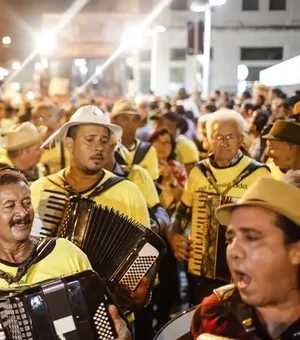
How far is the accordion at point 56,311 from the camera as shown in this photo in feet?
9.89

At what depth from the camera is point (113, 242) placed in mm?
4082

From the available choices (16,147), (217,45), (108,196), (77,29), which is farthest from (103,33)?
(108,196)

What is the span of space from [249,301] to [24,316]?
102 centimetres

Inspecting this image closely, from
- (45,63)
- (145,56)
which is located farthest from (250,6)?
(45,63)

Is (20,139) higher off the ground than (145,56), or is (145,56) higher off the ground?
(145,56)

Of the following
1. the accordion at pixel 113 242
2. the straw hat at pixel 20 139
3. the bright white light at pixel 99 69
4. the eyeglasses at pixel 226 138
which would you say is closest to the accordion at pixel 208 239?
the eyeglasses at pixel 226 138

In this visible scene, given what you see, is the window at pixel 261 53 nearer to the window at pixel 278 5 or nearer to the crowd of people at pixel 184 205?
the window at pixel 278 5

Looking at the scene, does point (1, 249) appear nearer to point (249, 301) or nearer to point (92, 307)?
point (92, 307)

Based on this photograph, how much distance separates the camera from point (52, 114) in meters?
9.16

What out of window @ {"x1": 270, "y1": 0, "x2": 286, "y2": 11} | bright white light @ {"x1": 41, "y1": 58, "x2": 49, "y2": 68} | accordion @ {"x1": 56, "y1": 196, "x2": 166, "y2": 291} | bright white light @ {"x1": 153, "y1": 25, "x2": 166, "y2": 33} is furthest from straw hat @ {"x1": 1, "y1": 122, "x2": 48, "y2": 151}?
window @ {"x1": 270, "y1": 0, "x2": 286, "y2": 11}

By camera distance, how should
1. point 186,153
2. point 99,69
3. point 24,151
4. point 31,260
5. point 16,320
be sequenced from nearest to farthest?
point 16,320, point 31,260, point 24,151, point 186,153, point 99,69

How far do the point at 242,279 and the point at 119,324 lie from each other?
2.64 ft

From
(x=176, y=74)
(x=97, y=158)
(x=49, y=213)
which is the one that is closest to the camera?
(x=49, y=213)

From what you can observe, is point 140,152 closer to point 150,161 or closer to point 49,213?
point 150,161
